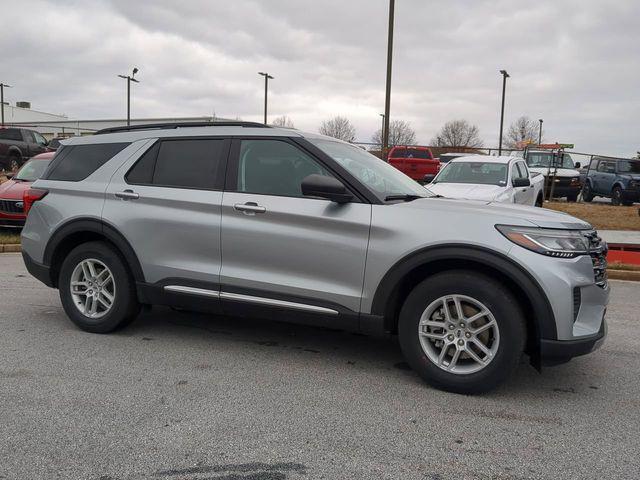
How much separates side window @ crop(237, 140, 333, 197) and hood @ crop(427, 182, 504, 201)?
216 inches

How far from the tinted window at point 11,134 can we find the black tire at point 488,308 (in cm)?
2341

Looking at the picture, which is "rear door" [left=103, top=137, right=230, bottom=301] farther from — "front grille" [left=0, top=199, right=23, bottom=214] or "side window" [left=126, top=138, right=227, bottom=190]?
"front grille" [left=0, top=199, right=23, bottom=214]

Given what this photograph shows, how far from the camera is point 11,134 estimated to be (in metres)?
23.0

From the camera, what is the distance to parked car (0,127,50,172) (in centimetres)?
2223

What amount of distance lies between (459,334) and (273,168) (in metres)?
1.87

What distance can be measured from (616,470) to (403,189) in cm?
248

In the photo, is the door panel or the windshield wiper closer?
the door panel

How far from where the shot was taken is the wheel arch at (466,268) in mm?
3529

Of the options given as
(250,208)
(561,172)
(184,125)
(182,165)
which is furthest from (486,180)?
(561,172)

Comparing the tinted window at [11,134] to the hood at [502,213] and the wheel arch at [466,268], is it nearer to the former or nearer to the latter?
the hood at [502,213]

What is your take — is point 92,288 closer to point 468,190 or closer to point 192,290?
point 192,290

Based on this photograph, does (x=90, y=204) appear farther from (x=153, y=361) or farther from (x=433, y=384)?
(x=433, y=384)

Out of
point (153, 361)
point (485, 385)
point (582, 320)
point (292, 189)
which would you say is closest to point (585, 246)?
point (582, 320)

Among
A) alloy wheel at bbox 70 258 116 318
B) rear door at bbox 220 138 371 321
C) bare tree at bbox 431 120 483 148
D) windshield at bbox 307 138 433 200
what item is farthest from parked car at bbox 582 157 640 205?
bare tree at bbox 431 120 483 148
